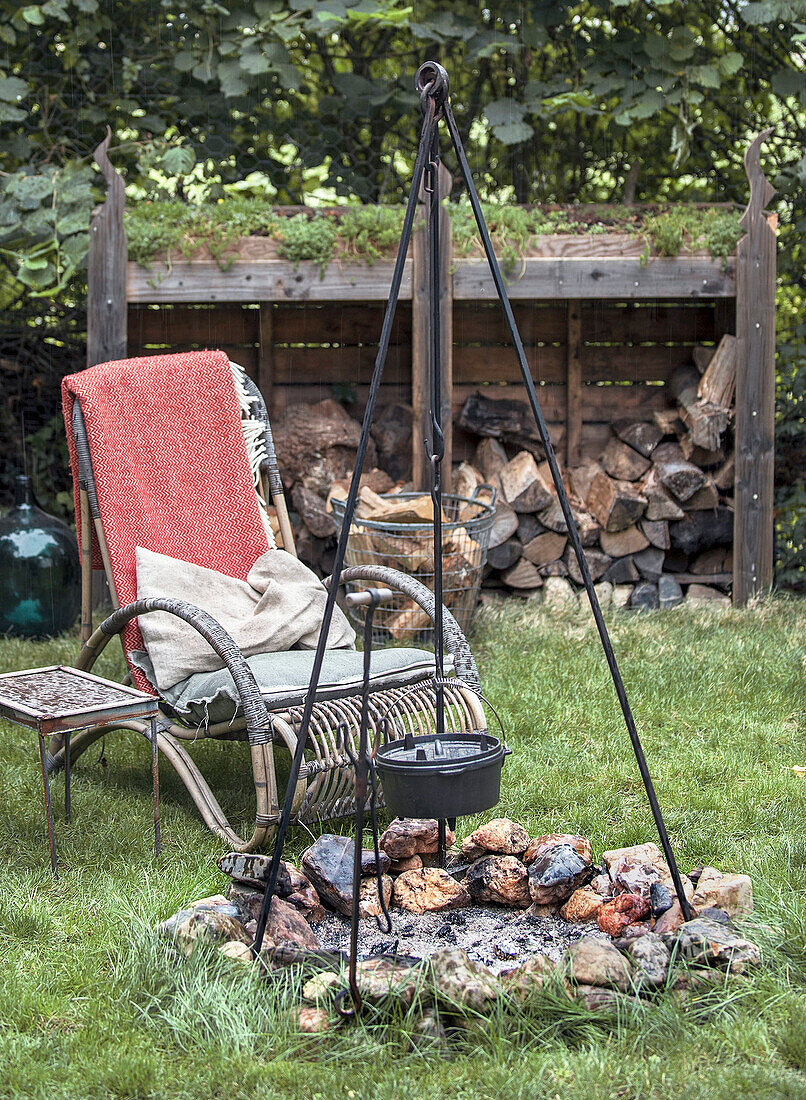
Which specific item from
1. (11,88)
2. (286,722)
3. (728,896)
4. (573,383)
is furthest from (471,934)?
(11,88)

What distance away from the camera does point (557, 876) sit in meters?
1.93

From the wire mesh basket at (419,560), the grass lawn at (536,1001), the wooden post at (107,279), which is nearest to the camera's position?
the grass lawn at (536,1001)

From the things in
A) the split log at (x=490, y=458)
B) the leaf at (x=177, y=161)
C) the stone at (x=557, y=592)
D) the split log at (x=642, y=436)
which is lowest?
the stone at (x=557, y=592)

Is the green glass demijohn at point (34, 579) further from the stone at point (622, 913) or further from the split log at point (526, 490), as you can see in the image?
the stone at point (622, 913)

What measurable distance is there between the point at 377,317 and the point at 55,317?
1598 millimetres

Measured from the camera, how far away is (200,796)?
2.37 m

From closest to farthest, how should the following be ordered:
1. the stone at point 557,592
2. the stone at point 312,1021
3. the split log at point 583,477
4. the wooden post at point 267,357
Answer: the stone at point 312,1021 → the stone at point 557,592 → the split log at point 583,477 → the wooden post at point 267,357

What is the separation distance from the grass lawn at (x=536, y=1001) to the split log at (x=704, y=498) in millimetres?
1150

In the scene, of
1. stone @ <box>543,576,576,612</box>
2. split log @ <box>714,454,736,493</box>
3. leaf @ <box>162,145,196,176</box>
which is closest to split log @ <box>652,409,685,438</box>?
split log @ <box>714,454,736,493</box>

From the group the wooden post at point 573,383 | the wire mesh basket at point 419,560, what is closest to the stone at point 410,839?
the wire mesh basket at point 419,560

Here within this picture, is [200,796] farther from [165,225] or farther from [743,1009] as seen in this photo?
[165,225]

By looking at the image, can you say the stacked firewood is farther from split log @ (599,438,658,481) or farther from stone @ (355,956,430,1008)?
stone @ (355,956,430,1008)

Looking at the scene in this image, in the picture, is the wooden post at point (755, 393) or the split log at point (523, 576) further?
the split log at point (523, 576)

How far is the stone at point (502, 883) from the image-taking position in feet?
6.47
